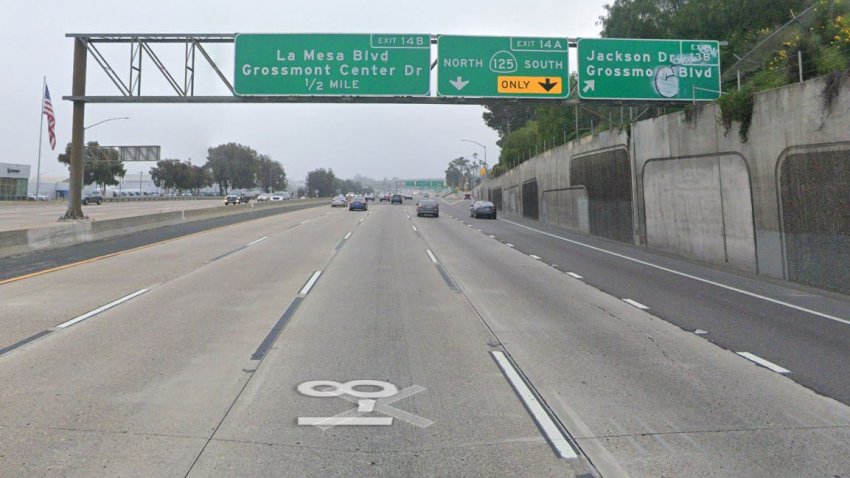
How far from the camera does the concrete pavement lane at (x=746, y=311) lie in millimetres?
7070

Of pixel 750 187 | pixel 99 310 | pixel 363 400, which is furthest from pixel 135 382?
pixel 750 187

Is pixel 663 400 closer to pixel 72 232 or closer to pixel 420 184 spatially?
pixel 72 232

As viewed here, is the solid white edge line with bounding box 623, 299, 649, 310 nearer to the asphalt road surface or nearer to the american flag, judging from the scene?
the asphalt road surface

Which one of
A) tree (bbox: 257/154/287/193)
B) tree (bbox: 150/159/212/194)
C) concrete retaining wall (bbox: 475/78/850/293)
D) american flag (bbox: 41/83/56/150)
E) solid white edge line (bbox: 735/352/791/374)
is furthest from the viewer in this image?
tree (bbox: 257/154/287/193)

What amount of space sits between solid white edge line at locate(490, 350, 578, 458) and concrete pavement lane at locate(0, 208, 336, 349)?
19.5 ft

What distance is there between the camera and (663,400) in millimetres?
5680

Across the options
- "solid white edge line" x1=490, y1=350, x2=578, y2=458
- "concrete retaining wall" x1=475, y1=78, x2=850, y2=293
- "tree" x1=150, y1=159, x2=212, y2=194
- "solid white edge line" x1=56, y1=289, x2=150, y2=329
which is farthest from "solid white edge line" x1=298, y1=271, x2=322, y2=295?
"tree" x1=150, y1=159, x2=212, y2=194

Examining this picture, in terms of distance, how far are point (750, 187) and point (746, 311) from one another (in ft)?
22.8

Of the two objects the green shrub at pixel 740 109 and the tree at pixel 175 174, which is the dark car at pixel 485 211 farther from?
the tree at pixel 175 174

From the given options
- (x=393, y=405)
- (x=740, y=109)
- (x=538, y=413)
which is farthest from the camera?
(x=740, y=109)

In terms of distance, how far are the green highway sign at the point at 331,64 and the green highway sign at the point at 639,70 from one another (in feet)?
17.8

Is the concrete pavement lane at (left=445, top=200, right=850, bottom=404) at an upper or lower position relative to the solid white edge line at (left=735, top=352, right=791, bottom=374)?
upper

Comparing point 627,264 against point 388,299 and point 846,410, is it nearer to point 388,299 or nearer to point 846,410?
point 388,299

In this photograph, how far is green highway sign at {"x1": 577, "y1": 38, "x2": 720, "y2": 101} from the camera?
821 inches
